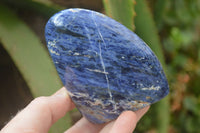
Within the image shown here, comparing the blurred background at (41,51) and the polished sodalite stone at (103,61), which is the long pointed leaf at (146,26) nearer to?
the blurred background at (41,51)

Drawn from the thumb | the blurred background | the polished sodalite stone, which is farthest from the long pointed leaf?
the thumb

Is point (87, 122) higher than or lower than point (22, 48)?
lower

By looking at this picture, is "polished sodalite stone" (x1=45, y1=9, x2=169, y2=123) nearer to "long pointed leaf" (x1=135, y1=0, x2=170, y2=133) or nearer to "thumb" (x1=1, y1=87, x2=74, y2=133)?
"thumb" (x1=1, y1=87, x2=74, y2=133)

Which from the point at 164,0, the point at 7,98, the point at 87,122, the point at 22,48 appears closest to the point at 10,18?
the point at 22,48

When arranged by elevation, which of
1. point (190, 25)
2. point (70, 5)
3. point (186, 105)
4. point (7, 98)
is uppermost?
point (70, 5)

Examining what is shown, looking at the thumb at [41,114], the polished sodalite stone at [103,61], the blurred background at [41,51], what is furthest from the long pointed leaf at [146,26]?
the thumb at [41,114]

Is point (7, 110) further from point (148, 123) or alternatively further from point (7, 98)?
point (148, 123)

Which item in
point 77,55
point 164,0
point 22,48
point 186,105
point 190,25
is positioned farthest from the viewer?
point 190,25
